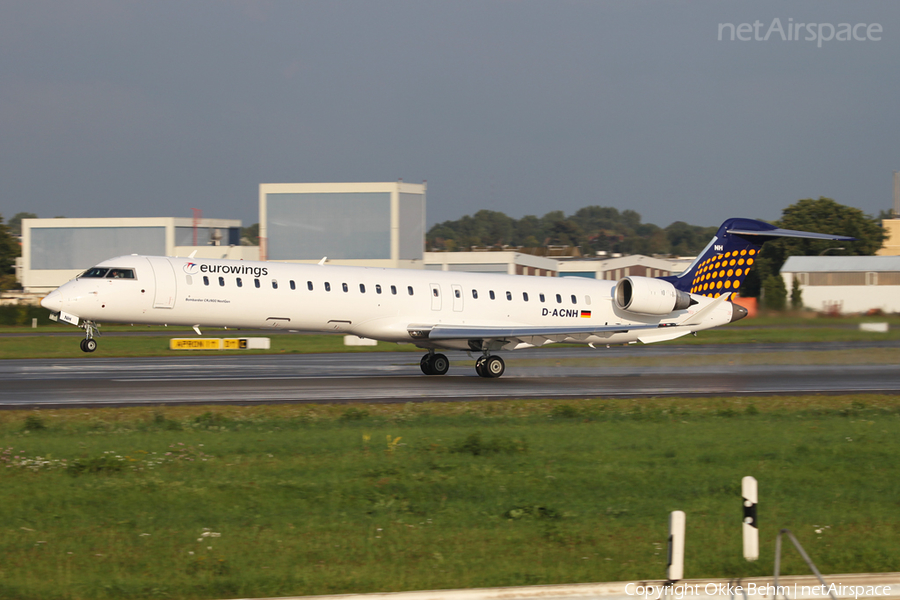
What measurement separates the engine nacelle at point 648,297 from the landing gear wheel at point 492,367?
196 inches

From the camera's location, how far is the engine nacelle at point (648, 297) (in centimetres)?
2745

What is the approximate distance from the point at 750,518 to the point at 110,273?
19752 mm

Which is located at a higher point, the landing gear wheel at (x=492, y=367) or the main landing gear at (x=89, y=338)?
the main landing gear at (x=89, y=338)

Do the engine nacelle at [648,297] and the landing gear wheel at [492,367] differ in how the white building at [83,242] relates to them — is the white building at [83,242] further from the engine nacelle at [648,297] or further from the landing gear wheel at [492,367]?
the landing gear wheel at [492,367]

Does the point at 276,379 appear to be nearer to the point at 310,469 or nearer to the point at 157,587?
the point at 310,469

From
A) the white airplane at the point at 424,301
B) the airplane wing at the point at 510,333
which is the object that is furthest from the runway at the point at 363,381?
the white airplane at the point at 424,301

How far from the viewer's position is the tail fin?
29.2 m

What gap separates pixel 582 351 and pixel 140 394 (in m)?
21.8

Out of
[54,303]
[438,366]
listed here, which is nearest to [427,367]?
[438,366]

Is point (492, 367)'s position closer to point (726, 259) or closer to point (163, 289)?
point (726, 259)

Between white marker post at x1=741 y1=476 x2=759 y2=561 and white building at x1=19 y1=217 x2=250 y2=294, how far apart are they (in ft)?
255

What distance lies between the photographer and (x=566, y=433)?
1477 cm

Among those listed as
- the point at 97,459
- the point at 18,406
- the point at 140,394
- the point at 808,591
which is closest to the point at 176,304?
the point at 140,394

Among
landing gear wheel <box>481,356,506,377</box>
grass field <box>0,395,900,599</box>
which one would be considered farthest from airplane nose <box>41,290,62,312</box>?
landing gear wheel <box>481,356,506,377</box>
